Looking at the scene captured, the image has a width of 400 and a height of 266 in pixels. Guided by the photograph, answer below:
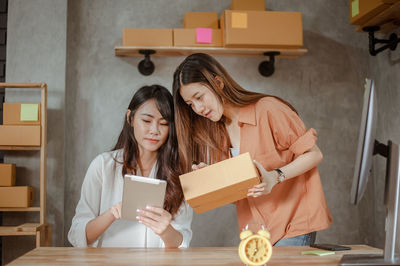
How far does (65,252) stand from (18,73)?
1.79 metres

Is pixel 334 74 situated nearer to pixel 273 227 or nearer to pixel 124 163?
pixel 273 227

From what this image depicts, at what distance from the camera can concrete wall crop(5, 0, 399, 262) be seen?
290cm

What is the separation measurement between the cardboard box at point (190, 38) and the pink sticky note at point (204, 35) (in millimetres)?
15

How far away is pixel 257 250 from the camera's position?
4.05ft

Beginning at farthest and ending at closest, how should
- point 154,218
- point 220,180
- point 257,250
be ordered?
point 154,218, point 220,180, point 257,250

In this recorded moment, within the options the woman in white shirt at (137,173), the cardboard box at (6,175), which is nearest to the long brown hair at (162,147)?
the woman in white shirt at (137,173)

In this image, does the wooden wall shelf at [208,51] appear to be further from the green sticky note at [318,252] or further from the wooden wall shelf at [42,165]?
the green sticky note at [318,252]

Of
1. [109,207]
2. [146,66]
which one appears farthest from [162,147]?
[146,66]

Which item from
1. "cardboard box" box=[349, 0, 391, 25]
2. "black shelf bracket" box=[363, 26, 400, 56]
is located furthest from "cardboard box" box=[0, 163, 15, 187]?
"black shelf bracket" box=[363, 26, 400, 56]

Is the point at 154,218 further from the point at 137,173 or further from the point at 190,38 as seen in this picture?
the point at 190,38

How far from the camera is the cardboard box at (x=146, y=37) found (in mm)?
2857

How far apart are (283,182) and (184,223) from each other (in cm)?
60

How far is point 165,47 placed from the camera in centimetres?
286

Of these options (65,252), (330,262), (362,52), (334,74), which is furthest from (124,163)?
(362,52)
